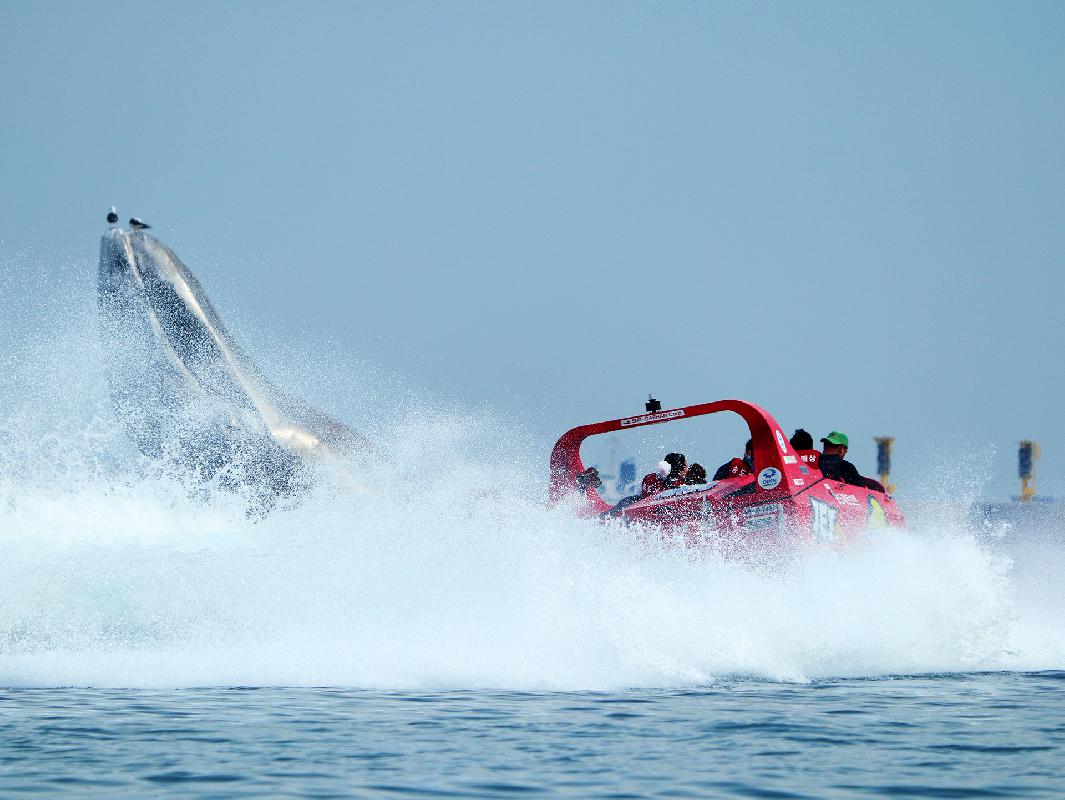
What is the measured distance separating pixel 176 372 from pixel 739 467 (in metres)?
9.67

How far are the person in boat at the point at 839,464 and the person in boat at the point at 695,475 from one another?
1.10 m

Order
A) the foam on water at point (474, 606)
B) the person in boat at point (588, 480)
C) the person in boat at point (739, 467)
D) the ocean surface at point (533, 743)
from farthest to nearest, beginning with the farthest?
1. the person in boat at point (588, 480)
2. the person in boat at point (739, 467)
3. the foam on water at point (474, 606)
4. the ocean surface at point (533, 743)

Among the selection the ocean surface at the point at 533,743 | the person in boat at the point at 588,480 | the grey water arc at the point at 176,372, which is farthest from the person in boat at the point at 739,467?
the grey water arc at the point at 176,372

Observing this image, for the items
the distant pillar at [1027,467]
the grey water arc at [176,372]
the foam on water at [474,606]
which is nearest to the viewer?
the foam on water at [474,606]

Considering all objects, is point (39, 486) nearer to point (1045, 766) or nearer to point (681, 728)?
point (681, 728)

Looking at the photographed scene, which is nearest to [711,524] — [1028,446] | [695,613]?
[695,613]

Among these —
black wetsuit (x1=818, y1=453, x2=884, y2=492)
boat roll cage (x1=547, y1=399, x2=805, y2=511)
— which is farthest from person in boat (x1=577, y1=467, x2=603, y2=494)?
black wetsuit (x1=818, y1=453, x2=884, y2=492)

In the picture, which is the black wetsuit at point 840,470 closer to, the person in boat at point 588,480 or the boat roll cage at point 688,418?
the boat roll cage at point 688,418

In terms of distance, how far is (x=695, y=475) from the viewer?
1457 centimetres

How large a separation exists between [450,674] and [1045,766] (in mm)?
4110

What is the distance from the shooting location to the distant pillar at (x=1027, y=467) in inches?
3688

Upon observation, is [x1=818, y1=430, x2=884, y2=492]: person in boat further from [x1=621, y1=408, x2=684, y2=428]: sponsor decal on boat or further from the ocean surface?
the ocean surface

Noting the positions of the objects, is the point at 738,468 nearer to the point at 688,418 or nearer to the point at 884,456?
the point at 688,418

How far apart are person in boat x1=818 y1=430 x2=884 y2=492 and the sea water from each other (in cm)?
87
